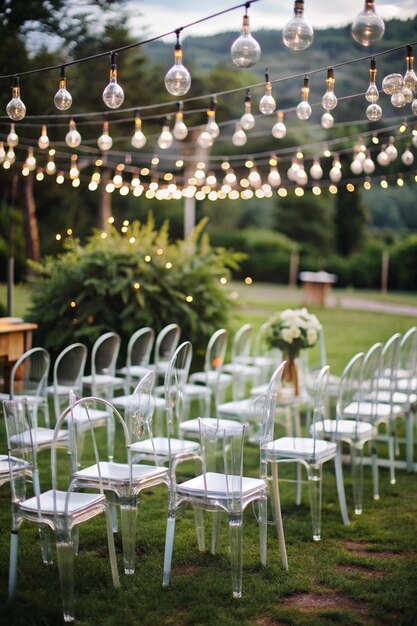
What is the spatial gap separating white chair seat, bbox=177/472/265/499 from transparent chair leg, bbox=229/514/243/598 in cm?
13

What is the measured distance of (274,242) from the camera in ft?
73.6

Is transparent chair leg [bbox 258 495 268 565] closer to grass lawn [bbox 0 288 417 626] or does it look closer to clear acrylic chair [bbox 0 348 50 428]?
grass lawn [bbox 0 288 417 626]

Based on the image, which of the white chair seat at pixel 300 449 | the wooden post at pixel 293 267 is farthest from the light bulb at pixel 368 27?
the wooden post at pixel 293 267

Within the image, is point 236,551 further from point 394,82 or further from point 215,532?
point 394,82

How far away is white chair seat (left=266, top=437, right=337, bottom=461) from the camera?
479 centimetres

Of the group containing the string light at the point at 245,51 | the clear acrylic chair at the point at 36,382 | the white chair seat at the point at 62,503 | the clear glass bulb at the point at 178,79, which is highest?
the string light at the point at 245,51

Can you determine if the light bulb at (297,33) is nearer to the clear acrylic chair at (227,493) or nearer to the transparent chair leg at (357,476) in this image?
the clear acrylic chair at (227,493)

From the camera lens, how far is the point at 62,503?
3.85 meters

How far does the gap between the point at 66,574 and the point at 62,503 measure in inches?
13.2

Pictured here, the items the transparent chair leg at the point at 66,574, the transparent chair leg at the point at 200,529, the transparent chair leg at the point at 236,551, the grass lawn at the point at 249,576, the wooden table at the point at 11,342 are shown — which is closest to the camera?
the transparent chair leg at the point at 66,574

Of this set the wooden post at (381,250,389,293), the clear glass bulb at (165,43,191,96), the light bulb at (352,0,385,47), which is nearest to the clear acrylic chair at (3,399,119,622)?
the clear glass bulb at (165,43,191,96)

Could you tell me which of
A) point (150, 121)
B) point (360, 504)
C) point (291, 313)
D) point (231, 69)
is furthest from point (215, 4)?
point (360, 504)

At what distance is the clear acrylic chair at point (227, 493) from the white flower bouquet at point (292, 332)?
2276mm

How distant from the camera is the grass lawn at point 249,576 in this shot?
3.77 metres
